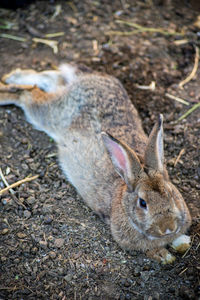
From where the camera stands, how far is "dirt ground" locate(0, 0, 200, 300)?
4207 mm

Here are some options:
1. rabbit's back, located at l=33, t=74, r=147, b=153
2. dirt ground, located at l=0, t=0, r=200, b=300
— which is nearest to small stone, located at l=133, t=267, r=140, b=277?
dirt ground, located at l=0, t=0, r=200, b=300

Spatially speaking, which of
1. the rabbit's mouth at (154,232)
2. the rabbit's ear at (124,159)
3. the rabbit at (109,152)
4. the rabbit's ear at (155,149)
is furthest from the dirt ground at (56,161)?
the rabbit's ear at (155,149)

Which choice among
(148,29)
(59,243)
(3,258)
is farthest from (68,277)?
(148,29)

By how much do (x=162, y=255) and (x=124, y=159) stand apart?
117cm

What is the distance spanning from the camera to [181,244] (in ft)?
15.0

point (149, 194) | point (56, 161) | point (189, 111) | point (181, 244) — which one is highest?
point (149, 194)

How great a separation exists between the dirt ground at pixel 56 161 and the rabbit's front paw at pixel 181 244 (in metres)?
0.06

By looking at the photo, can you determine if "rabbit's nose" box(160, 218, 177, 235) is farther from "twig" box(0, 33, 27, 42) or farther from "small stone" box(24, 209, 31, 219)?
"twig" box(0, 33, 27, 42)

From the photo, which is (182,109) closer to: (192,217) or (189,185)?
(189,185)

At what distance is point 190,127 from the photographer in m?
5.84

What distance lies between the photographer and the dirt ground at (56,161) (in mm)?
4207

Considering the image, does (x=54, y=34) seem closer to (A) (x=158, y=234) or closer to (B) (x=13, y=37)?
(B) (x=13, y=37)

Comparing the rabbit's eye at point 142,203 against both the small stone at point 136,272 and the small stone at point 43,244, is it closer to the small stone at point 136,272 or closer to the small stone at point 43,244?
the small stone at point 136,272

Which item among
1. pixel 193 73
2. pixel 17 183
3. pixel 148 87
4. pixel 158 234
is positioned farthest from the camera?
pixel 193 73
